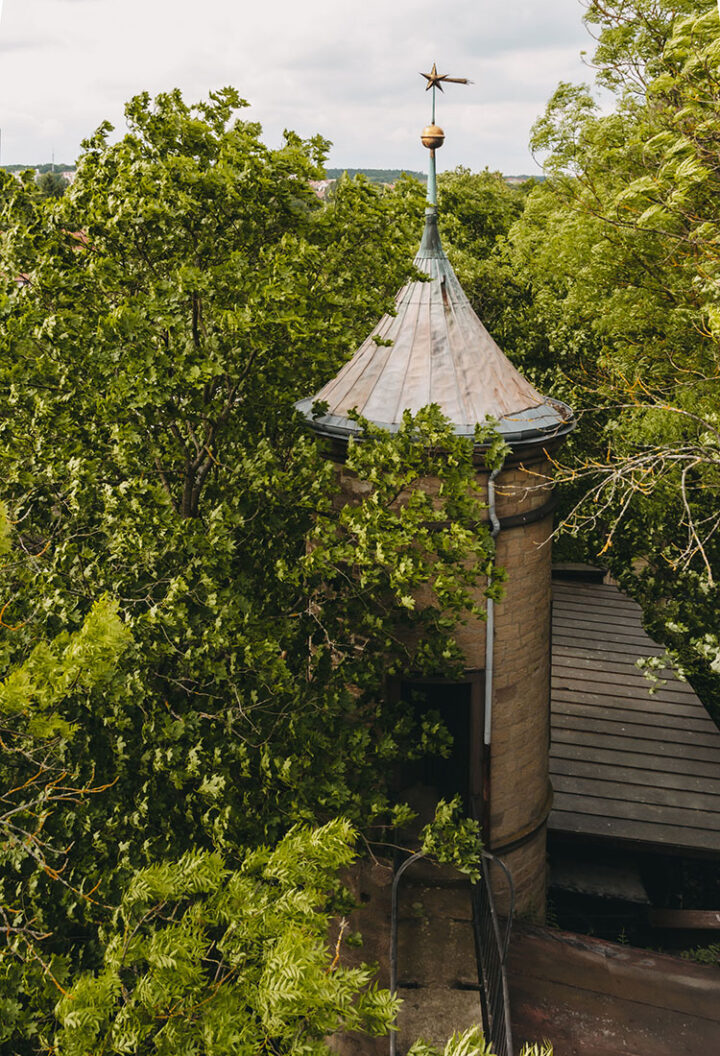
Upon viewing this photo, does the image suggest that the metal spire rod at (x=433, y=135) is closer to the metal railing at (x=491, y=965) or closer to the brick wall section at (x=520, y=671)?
the brick wall section at (x=520, y=671)

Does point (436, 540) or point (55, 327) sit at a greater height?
point (55, 327)

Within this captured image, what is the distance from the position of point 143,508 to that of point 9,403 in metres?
1.72

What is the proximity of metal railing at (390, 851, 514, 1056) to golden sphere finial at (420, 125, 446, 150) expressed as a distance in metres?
7.85

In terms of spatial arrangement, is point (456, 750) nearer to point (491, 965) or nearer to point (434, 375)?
point (491, 965)

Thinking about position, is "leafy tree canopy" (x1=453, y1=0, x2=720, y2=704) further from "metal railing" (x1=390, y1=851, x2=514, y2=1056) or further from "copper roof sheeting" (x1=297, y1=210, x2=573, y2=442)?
"metal railing" (x1=390, y1=851, x2=514, y2=1056)

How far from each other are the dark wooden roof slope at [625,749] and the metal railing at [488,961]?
12.5 ft

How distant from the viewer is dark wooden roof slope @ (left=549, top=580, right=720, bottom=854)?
11828 millimetres

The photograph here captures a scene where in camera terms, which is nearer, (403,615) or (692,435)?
(403,615)

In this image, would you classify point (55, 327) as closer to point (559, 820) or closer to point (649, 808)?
point (559, 820)

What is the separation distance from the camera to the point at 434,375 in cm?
888

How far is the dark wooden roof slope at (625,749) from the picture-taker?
38.8 feet

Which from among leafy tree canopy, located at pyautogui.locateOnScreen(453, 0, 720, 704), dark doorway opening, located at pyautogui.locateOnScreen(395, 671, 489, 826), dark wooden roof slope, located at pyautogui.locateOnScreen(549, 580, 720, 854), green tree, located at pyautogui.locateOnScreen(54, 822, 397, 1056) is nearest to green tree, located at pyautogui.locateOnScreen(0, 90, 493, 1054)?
green tree, located at pyautogui.locateOnScreen(54, 822, 397, 1056)

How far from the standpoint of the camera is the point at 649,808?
12227 mm

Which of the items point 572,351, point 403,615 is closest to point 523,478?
point 403,615
